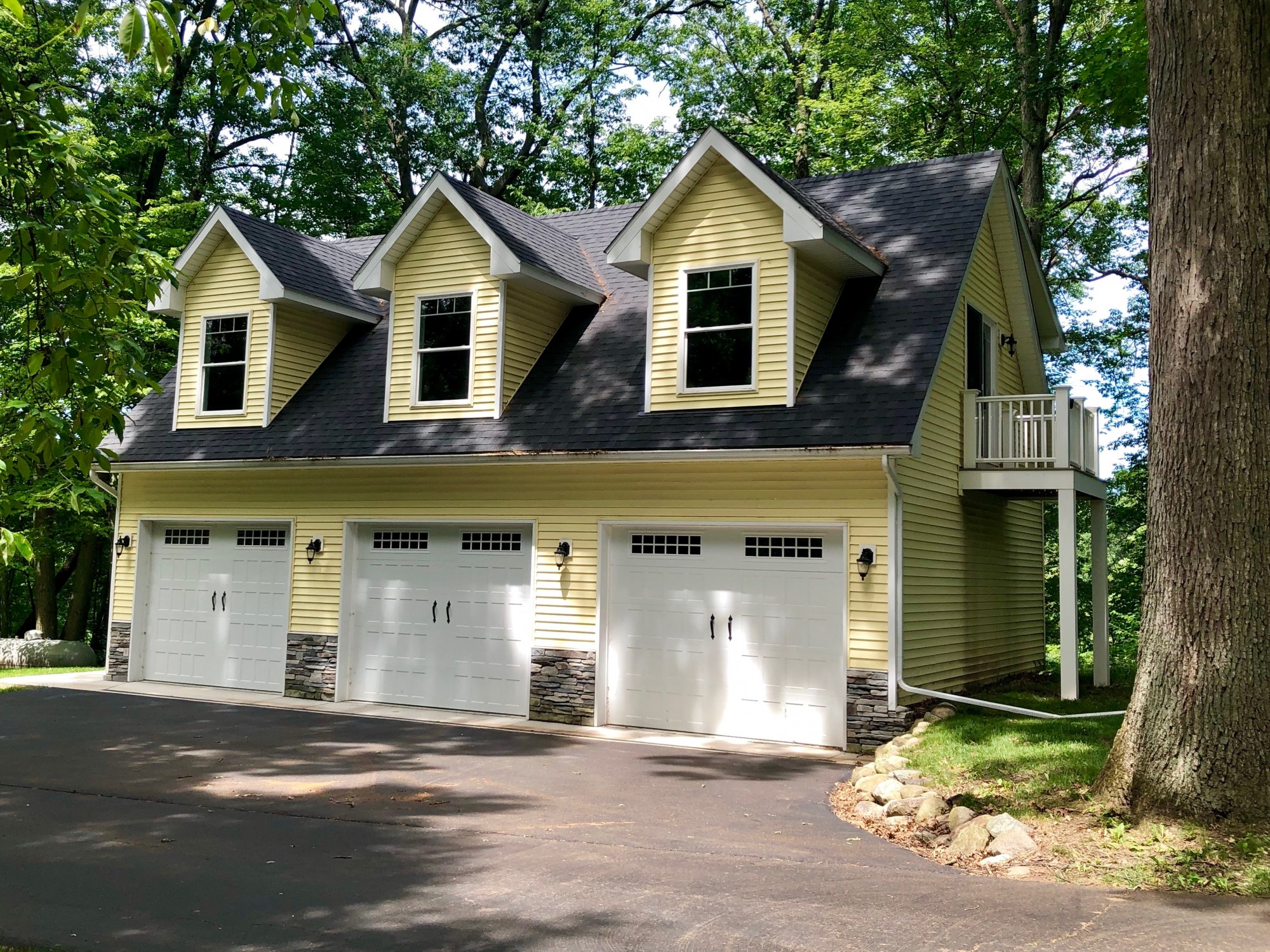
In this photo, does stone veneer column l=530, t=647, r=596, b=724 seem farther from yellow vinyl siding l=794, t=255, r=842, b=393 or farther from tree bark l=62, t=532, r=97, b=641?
tree bark l=62, t=532, r=97, b=641

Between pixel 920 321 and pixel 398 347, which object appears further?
pixel 398 347

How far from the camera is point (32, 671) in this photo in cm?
1827

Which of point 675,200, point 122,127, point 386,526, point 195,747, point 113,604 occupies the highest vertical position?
point 122,127

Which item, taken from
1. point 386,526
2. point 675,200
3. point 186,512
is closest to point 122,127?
point 186,512

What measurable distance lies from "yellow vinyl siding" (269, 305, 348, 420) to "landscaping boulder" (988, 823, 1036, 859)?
11.5m

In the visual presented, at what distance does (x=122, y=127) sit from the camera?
2419 centimetres

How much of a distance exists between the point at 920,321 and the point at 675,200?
3151 millimetres

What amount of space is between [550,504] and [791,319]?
3.57 metres

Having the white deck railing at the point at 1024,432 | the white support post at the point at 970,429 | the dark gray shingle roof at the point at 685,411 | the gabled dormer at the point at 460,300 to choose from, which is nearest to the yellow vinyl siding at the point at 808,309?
the dark gray shingle roof at the point at 685,411

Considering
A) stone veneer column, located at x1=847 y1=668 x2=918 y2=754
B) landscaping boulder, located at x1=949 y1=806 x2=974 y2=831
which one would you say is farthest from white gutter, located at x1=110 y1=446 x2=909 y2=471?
landscaping boulder, located at x1=949 y1=806 x2=974 y2=831

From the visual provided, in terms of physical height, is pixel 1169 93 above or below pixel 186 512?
above

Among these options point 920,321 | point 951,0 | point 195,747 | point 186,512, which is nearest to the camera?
point 195,747

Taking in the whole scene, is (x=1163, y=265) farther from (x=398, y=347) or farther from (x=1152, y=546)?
(x=398, y=347)

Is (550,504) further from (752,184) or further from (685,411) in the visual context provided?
(752,184)
